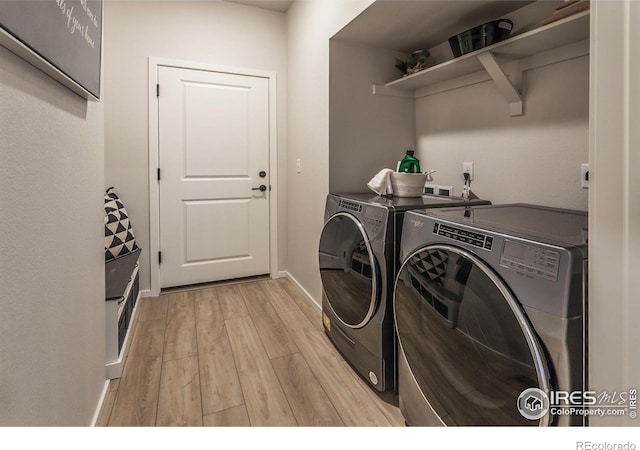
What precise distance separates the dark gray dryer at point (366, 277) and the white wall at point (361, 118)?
1.40 feet

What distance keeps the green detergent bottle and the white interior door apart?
1.42 meters

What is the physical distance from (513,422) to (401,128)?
198cm

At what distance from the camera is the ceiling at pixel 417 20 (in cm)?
178

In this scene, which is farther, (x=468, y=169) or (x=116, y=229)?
(x=116, y=229)

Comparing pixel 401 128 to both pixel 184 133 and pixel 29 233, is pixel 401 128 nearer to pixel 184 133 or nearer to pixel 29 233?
pixel 184 133

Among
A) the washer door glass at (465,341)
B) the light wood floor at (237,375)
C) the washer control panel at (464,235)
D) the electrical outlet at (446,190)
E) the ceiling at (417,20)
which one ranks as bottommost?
the light wood floor at (237,375)

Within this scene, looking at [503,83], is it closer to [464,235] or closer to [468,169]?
[468,169]

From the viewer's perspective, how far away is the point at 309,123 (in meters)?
2.59

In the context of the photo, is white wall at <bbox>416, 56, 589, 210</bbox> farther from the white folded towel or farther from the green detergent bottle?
the white folded towel

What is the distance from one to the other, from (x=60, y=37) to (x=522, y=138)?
1.93 m

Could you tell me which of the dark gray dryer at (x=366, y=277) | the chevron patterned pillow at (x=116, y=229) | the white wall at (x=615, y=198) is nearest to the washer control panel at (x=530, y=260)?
the white wall at (x=615, y=198)

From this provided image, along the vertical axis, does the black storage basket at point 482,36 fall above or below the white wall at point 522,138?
above

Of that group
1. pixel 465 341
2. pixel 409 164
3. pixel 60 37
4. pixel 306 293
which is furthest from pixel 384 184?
pixel 60 37

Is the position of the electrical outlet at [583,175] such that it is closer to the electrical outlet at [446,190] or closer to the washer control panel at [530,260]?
the electrical outlet at [446,190]
